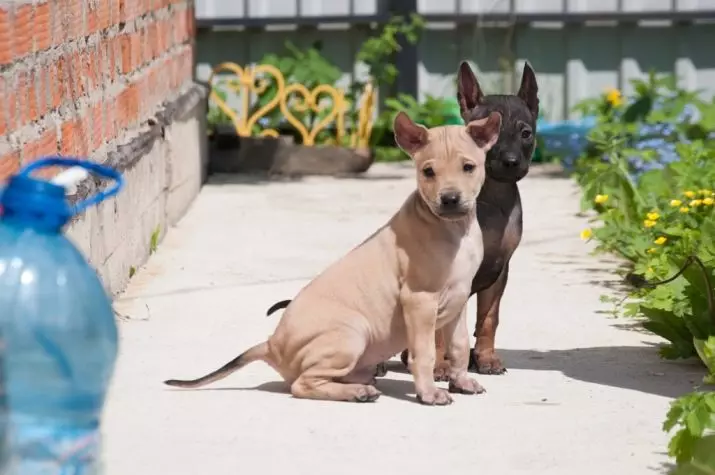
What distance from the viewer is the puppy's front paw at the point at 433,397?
17.1ft

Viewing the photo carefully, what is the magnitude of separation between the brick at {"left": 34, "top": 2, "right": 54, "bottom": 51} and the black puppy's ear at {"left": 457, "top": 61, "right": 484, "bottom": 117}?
158 centimetres

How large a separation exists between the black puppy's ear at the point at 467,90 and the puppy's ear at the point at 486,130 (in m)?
0.49

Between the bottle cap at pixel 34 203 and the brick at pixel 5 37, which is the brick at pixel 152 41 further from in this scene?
the bottle cap at pixel 34 203

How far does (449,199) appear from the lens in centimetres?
505

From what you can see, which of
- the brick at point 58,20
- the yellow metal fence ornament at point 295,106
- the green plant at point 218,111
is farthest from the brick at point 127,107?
the green plant at point 218,111

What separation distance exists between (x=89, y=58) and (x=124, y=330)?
128 cm

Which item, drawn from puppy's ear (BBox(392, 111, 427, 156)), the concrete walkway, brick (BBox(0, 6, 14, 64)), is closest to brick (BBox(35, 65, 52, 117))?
brick (BBox(0, 6, 14, 64))

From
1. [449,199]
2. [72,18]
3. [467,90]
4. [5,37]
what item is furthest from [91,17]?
[449,199]

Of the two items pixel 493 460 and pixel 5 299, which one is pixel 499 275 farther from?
pixel 5 299

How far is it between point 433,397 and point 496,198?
2.83 feet

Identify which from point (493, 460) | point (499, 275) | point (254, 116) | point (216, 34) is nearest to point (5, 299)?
point (493, 460)

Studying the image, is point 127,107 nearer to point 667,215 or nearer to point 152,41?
point 152,41

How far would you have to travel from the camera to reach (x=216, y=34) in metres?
12.7

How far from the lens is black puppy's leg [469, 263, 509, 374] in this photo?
5750 millimetres
